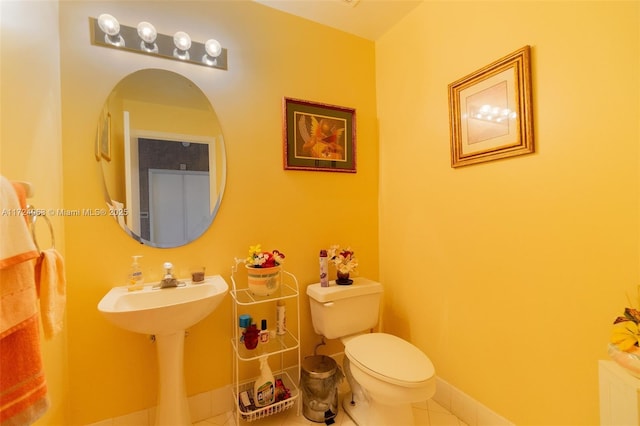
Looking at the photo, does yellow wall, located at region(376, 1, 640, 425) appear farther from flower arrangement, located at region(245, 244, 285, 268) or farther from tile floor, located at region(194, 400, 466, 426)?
flower arrangement, located at region(245, 244, 285, 268)

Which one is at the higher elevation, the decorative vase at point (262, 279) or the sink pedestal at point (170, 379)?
the decorative vase at point (262, 279)

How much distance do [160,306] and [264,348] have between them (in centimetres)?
70

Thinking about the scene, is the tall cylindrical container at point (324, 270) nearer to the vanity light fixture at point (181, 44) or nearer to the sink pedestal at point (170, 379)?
the sink pedestal at point (170, 379)

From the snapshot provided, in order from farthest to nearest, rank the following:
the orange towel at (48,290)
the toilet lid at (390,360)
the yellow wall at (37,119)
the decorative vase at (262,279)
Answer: the decorative vase at (262,279) < the toilet lid at (390,360) < the yellow wall at (37,119) < the orange towel at (48,290)

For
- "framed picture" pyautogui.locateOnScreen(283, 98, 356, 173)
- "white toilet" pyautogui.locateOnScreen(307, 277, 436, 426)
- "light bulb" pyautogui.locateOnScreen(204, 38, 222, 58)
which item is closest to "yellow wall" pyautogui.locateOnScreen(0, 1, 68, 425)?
"light bulb" pyautogui.locateOnScreen(204, 38, 222, 58)

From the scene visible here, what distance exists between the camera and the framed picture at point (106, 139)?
1410 mm

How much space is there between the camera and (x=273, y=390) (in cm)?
153

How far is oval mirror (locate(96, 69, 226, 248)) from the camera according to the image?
1.44 meters

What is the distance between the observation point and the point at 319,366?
65.9 inches

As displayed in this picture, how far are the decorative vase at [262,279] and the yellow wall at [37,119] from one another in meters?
0.80

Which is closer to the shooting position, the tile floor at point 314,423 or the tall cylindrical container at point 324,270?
the tile floor at point 314,423

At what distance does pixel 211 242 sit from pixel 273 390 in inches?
34.3

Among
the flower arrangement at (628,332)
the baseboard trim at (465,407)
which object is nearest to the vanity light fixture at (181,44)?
the flower arrangement at (628,332)

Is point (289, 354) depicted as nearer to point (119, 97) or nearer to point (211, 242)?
point (211, 242)
